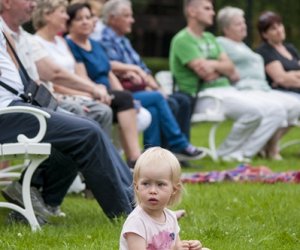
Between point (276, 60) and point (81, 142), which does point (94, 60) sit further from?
point (276, 60)

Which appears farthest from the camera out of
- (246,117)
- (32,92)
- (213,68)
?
(246,117)

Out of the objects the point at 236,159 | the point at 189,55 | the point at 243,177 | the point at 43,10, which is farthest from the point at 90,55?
the point at 236,159

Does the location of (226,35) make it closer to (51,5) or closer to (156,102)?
(156,102)

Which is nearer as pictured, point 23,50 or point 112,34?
point 23,50

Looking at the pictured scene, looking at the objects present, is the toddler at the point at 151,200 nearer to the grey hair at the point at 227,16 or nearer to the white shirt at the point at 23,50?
the white shirt at the point at 23,50

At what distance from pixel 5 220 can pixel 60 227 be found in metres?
0.59

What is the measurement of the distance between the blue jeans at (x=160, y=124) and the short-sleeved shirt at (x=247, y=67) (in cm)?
158

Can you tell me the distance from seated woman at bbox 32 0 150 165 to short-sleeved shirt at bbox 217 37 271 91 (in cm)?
332

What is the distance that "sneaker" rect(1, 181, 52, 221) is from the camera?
283 inches

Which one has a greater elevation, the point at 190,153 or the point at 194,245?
the point at 194,245

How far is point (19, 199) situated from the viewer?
718 centimetres

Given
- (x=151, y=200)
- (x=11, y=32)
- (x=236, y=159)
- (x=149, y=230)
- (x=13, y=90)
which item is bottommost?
(x=236, y=159)

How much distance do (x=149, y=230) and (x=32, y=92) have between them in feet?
7.91

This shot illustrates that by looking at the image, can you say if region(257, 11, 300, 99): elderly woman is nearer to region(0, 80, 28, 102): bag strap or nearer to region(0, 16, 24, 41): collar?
region(0, 16, 24, 41): collar
